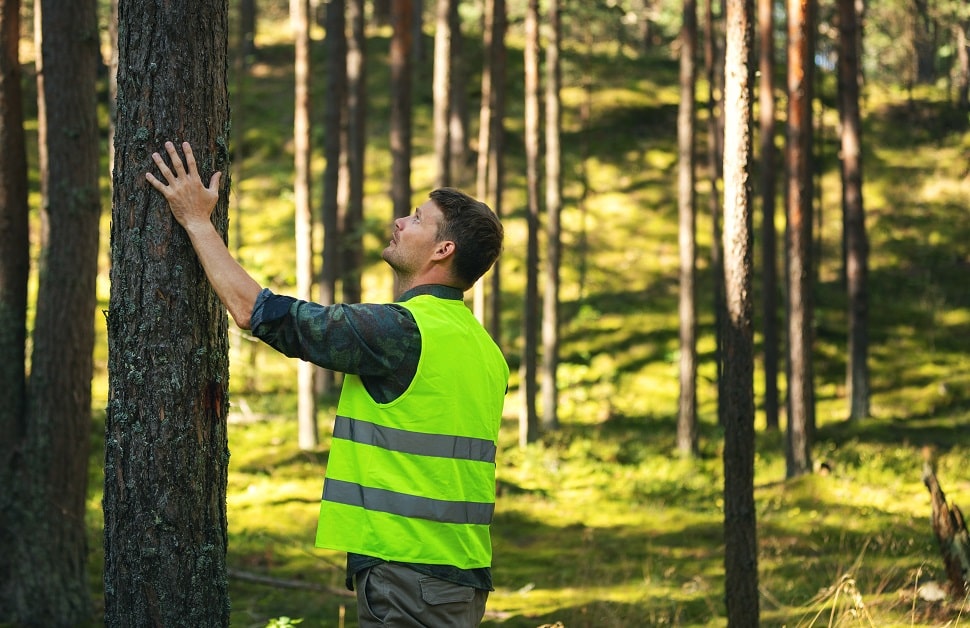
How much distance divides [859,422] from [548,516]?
8933mm

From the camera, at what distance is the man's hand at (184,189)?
3971 millimetres

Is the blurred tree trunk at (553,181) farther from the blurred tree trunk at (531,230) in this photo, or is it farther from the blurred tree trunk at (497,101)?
the blurred tree trunk at (497,101)

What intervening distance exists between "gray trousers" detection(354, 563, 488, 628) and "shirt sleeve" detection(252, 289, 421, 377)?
726mm

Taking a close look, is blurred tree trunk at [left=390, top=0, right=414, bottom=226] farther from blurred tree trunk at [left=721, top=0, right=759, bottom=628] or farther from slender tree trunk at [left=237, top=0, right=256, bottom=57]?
slender tree trunk at [left=237, top=0, right=256, bottom=57]

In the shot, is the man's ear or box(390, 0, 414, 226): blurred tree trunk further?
box(390, 0, 414, 226): blurred tree trunk

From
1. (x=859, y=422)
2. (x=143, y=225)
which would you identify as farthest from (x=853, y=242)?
(x=143, y=225)

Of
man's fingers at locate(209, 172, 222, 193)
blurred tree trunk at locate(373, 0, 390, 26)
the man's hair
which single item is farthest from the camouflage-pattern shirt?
blurred tree trunk at locate(373, 0, 390, 26)

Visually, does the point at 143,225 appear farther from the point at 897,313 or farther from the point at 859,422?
the point at 897,313

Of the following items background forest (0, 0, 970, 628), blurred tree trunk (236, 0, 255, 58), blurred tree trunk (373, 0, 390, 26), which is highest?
blurred tree trunk (373, 0, 390, 26)

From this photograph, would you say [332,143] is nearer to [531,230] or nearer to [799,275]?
[531,230]

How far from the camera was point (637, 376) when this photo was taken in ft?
87.5

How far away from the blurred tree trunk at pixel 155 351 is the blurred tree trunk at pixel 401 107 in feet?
46.2

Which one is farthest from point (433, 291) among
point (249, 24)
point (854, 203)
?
point (249, 24)

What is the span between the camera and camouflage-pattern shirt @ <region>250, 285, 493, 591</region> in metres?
3.74
